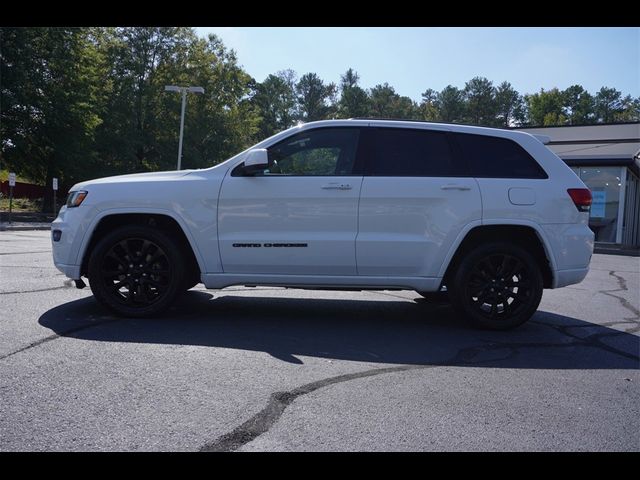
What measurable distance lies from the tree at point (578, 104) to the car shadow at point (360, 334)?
8168 cm

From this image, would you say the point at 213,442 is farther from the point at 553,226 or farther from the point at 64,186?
the point at 64,186

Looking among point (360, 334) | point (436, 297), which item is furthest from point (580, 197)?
point (360, 334)

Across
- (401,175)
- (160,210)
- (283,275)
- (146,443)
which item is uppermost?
(401,175)

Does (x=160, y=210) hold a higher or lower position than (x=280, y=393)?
higher

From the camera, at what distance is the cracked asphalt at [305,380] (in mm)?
2930

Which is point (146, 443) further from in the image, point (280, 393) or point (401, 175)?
point (401, 175)

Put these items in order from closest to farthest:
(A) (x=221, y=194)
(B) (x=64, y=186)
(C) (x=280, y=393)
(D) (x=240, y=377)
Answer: (C) (x=280, y=393)
(D) (x=240, y=377)
(A) (x=221, y=194)
(B) (x=64, y=186)

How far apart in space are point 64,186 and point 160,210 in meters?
38.0

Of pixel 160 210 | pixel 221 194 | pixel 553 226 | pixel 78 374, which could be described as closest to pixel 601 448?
pixel 553 226

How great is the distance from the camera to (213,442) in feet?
9.20

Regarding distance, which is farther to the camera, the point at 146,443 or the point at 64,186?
the point at 64,186

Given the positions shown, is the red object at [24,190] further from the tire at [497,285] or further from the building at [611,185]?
the tire at [497,285]

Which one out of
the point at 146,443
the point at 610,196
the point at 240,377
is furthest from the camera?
the point at 610,196

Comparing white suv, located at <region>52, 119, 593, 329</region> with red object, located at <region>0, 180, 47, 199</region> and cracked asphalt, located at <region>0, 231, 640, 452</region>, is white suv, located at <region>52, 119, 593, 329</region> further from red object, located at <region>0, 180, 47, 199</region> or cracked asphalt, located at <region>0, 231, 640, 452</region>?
red object, located at <region>0, 180, 47, 199</region>
